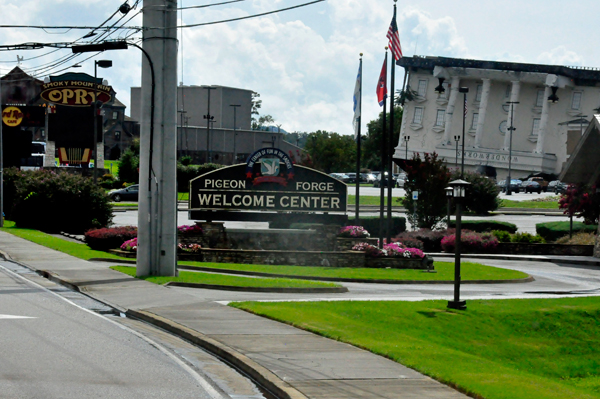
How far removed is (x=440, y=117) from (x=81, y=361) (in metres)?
108

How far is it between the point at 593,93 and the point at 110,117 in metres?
83.7

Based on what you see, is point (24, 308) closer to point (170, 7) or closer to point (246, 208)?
point (170, 7)

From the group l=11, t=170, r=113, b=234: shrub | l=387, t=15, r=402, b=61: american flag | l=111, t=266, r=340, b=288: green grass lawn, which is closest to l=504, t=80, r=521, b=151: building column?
l=387, t=15, r=402, b=61: american flag

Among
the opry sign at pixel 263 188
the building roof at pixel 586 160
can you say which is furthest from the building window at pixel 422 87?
the opry sign at pixel 263 188

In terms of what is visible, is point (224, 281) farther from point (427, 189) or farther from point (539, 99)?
point (539, 99)

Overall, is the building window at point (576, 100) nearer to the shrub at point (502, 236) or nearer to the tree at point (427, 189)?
the tree at point (427, 189)

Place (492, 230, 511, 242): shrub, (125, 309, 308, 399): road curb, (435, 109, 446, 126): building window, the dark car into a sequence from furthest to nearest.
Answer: (435, 109, 446, 126): building window
the dark car
(492, 230, 511, 242): shrub
(125, 309, 308, 399): road curb

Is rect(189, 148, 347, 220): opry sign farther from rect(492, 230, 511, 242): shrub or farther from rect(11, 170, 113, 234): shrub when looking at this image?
rect(492, 230, 511, 242): shrub

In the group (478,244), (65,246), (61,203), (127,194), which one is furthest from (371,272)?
(127,194)

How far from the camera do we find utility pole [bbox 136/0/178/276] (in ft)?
75.7

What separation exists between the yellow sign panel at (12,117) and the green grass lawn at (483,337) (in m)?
51.9

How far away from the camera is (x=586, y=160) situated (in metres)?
37.9

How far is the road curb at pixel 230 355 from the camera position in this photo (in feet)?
32.5

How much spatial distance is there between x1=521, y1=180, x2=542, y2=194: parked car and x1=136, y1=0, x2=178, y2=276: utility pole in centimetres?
8036
